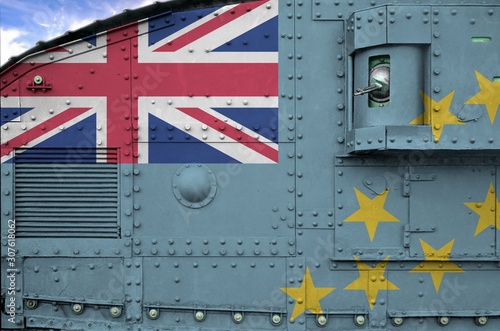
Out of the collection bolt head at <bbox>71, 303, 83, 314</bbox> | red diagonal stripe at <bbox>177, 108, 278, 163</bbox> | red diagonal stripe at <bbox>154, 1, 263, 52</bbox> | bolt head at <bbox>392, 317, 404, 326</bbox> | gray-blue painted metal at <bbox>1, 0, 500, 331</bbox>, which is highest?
red diagonal stripe at <bbox>154, 1, 263, 52</bbox>

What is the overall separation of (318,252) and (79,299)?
1768 mm

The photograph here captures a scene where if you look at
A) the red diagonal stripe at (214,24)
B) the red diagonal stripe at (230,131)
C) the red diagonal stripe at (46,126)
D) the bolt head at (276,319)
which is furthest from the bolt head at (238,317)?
the red diagonal stripe at (214,24)

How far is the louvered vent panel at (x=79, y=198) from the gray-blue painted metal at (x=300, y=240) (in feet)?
0.20

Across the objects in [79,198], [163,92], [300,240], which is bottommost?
[300,240]

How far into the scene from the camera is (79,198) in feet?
10.6

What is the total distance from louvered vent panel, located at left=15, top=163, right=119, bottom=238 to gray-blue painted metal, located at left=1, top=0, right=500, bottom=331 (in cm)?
6

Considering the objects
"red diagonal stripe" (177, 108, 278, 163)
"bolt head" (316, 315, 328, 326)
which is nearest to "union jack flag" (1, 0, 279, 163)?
"red diagonal stripe" (177, 108, 278, 163)

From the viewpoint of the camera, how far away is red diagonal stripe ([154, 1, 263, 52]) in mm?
3219

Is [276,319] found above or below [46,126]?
below

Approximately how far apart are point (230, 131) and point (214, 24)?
0.79 metres

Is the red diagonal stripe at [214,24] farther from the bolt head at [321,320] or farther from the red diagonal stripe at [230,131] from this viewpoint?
the bolt head at [321,320]

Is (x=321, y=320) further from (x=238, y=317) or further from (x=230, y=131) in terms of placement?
(x=230, y=131)

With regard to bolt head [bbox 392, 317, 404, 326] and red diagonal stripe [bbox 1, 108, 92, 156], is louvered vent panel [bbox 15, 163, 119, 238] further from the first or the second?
bolt head [bbox 392, 317, 404, 326]

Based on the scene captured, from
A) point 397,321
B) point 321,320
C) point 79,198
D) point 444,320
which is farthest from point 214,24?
point 444,320
